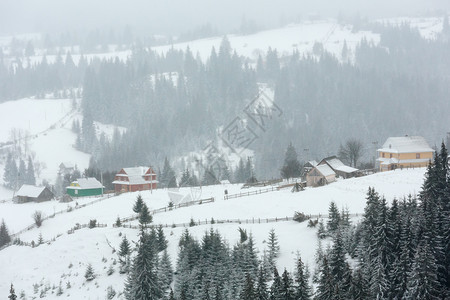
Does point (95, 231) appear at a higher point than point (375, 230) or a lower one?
lower

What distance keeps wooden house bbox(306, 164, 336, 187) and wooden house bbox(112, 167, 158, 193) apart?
32487mm

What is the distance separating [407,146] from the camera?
73.7m

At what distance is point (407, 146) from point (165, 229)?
44.3 m

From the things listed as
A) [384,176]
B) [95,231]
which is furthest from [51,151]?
[384,176]

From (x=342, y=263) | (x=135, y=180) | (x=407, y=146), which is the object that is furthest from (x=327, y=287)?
(x=135, y=180)

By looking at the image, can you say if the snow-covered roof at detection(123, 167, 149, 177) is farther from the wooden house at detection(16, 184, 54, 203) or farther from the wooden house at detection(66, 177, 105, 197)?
the wooden house at detection(16, 184, 54, 203)

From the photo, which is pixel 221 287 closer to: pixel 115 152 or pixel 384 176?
pixel 384 176

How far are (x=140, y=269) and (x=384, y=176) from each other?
38734 mm

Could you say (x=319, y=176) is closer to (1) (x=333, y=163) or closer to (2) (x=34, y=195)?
(1) (x=333, y=163)

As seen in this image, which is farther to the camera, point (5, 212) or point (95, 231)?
point (5, 212)

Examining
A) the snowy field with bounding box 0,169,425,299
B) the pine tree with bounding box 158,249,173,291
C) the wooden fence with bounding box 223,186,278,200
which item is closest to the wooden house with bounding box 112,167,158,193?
the snowy field with bounding box 0,169,425,299

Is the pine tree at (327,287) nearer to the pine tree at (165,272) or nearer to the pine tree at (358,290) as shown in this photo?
the pine tree at (358,290)

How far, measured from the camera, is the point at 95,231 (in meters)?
52.6

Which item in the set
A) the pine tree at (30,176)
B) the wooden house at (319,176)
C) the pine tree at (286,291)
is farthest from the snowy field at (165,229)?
the pine tree at (30,176)
